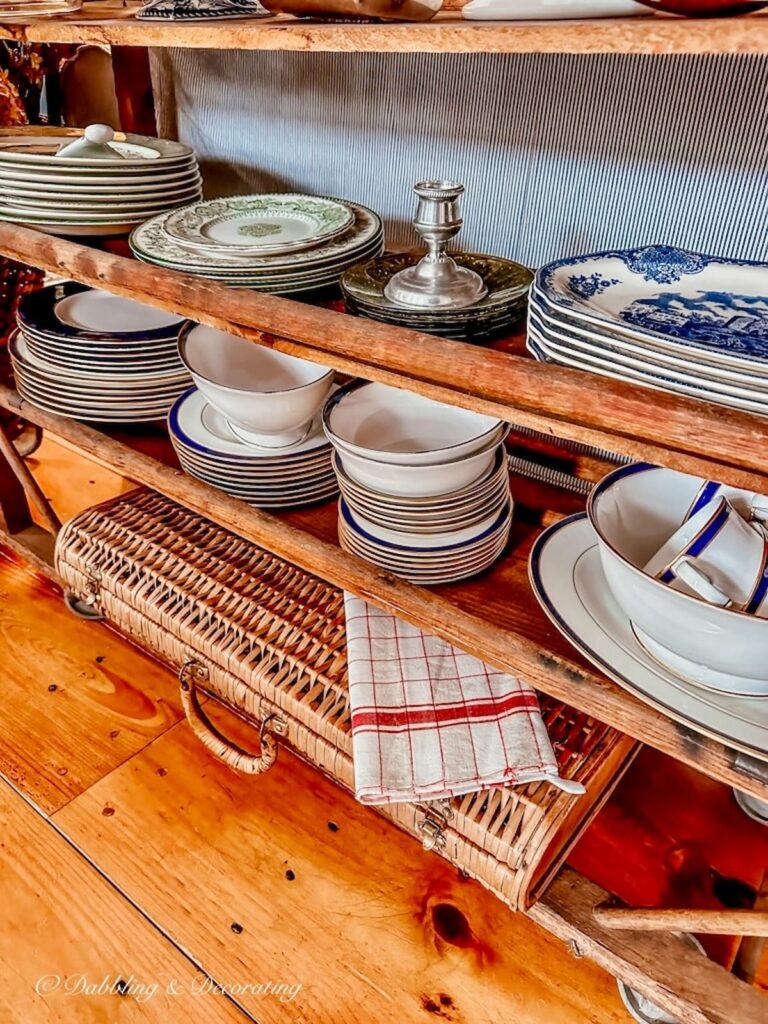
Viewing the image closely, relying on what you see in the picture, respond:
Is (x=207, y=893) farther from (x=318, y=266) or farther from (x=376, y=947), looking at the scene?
(x=318, y=266)

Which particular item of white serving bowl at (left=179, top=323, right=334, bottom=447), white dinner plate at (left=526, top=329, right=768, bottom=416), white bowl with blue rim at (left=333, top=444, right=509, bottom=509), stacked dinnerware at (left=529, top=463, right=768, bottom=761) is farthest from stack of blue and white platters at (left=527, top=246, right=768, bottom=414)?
white serving bowl at (left=179, top=323, right=334, bottom=447)

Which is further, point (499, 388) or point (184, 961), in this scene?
point (184, 961)

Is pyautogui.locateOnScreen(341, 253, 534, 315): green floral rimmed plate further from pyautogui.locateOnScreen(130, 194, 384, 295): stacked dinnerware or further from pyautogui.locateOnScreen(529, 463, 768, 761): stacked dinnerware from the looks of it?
pyautogui.locateOnScreen(529, 463, 768, 761): stacked dinnerware

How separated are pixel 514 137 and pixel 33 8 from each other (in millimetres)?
604

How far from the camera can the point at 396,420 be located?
0.94 meters

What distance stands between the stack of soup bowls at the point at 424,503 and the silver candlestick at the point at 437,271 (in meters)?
0.14

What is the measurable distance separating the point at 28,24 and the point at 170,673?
93 cm

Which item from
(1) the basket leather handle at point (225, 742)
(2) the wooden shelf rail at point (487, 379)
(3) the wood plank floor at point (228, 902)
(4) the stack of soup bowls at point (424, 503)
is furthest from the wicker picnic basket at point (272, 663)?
(2) the wooden shelf rail at point (487, 379)

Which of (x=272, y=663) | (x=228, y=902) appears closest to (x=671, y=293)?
(x=272, y=663)

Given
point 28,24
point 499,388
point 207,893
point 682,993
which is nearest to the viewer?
point 499,388

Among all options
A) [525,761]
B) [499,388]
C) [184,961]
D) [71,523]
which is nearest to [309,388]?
[499,388]

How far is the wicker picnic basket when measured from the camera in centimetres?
84

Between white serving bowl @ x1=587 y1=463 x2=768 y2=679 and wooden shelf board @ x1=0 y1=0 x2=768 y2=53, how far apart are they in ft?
1.11

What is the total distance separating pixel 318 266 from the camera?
82cm
